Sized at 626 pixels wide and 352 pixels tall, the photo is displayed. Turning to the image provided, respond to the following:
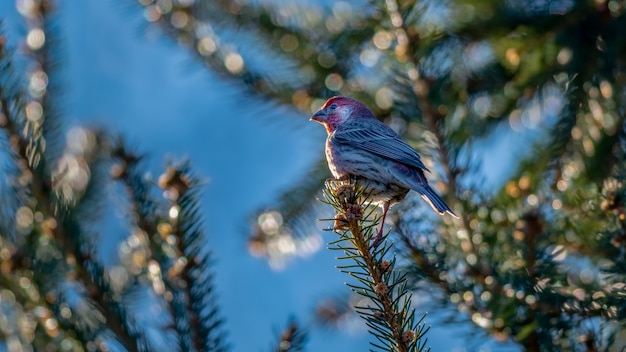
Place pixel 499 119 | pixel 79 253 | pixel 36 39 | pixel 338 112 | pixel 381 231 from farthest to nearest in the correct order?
pixel 338 112, pixel 499 119, pixel 36 39, pixel 381 231, pixel 79 253

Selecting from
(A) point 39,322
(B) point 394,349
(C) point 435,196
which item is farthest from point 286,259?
(B) point 394,349

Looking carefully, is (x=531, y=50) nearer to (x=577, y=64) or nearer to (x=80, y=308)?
(x=577, y=64)

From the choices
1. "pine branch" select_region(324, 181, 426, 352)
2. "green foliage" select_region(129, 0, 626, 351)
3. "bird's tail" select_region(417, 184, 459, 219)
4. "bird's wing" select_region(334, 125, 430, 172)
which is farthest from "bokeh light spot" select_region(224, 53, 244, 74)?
"pine branch" select_region(324, 181, 426, 352)

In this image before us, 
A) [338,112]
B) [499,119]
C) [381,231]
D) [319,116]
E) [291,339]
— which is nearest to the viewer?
[291,339]

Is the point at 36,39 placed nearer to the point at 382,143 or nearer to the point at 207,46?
the point at 207,46

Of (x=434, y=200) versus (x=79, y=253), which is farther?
(x=434, y=200)

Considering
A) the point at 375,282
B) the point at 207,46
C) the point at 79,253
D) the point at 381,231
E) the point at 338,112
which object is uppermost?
the point at 338,112

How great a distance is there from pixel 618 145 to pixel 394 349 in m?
1.60

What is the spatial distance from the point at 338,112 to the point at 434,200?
100cm

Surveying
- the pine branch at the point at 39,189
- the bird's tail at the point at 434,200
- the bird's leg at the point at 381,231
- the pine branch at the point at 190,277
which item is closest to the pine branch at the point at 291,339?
the pine branch at the point at 190,277

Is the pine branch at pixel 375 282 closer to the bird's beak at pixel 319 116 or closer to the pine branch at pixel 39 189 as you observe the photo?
the pine branch at pixel 39 189

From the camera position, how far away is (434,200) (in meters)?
3.00

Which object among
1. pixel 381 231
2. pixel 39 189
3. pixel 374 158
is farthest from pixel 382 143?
pixel 39 189

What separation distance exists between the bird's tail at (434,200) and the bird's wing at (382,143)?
115 millimetres
